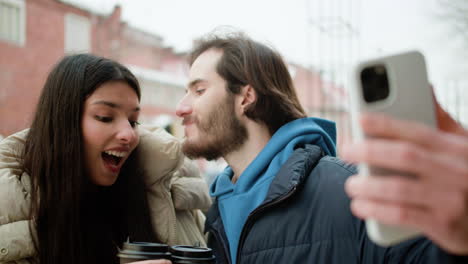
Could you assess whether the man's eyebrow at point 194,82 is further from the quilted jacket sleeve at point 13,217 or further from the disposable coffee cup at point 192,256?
the disposable coffee cup at point 192,256

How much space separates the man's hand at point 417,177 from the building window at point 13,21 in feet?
48.3

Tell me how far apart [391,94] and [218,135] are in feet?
4.73

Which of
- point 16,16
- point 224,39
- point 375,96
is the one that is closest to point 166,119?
point 16,16

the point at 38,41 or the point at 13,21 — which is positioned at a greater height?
the point at 13,21

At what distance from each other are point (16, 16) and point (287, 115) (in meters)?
13.9

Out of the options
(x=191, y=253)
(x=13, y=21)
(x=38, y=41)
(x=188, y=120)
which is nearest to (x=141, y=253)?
(x=191, y=253)

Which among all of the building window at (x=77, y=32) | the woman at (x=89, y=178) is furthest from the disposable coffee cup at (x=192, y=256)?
the building window at (x=77, y=32)

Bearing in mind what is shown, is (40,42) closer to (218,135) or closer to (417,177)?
(218,135)

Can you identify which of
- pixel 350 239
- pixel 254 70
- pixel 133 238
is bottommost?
pixel 133 238

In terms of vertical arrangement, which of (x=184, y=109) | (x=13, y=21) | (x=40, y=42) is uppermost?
(x=13, y=21)

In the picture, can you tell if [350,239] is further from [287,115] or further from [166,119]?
[166,119]

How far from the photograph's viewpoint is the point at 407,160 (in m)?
0.56

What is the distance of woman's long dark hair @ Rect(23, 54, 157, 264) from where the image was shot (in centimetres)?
165

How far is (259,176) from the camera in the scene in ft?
6.05
